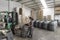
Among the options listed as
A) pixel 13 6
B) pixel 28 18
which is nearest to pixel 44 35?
pixel 28 18

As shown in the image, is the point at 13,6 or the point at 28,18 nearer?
the point at 13,6

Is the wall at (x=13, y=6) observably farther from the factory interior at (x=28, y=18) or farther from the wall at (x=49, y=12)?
the wall at (x=49, y=12)

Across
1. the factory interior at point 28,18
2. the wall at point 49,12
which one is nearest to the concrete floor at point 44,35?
the factory interior at point 28,18

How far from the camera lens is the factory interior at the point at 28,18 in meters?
2.20

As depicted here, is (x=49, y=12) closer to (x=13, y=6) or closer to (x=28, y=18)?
(x=28, y=18)

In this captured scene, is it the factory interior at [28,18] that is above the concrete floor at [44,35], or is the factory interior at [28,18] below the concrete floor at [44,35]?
above

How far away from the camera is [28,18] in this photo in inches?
100

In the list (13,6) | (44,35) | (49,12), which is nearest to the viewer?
(13,6)

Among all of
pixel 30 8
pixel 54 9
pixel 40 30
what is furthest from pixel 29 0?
pixel 40 30

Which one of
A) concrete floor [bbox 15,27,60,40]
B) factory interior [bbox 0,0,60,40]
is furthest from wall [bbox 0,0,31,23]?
concrete floor [bbox 15,27,60,40]

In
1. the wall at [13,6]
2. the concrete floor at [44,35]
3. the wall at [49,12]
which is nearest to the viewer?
the wall at [13,6]

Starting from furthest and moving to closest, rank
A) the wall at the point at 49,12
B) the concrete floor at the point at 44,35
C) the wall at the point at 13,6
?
the concrete floor at the point at 44,35
the wall at the point at 49,12
the wall at the point at 13,6

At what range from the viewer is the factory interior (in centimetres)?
220

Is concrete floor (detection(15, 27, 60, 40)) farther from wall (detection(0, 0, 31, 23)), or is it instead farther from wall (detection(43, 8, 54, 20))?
wall (detection(0, 0, 31, 23))
